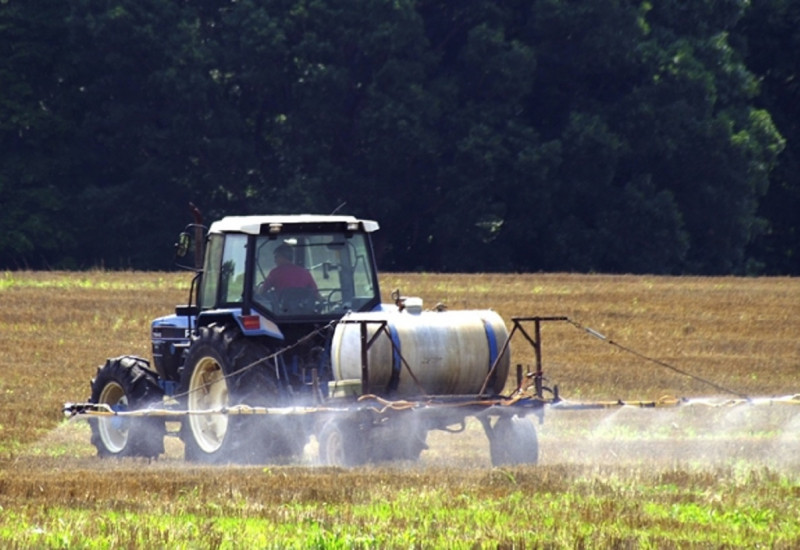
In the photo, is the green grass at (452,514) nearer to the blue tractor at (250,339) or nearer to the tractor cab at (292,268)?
the blue tractor at (250,339)

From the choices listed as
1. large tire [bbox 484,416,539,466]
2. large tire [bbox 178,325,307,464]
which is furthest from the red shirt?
large tire [bbox 484,416,539,466]

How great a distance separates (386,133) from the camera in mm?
49469

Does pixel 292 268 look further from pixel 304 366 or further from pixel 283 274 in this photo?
pixel 304 366

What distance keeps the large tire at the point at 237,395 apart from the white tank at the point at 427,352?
2.09ft

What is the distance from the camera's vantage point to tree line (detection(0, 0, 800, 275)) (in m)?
49.5

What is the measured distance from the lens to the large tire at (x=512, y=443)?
13.8 m

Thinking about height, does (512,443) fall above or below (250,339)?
below

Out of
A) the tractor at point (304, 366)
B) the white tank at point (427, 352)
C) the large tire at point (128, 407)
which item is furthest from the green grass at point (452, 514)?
the large tire at point (128, 407)

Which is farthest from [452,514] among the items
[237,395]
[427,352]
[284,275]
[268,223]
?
[268,223]

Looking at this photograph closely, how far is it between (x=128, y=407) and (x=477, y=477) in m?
4.54

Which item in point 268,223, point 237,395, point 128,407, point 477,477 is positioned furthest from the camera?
point 128,407

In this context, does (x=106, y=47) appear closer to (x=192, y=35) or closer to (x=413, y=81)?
(x=192, y=35)

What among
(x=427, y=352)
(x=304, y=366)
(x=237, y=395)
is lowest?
(x=237, y=395)

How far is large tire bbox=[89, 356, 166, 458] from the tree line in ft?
105
